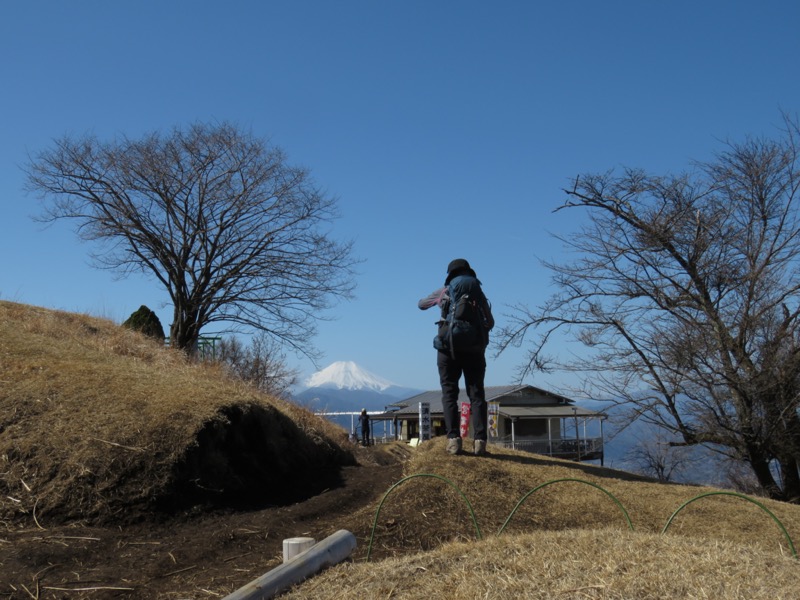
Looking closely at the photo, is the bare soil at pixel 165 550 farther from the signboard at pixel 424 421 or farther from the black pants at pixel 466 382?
the signboard at pixel 424 421

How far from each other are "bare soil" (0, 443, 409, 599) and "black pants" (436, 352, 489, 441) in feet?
4.91

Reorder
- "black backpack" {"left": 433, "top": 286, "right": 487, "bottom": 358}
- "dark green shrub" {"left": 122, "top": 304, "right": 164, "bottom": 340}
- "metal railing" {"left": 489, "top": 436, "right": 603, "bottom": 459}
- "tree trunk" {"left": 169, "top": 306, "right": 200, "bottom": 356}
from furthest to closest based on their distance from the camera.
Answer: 1. "metal railing" {"left": 489, "top": 436, "right": 603, "bottom": 459}
2. "tree trunk" {"left": 169, "top": 306, "right": 200, "bottom": 356}
3. "dark green shrub" {"left": 122, "top": 304, "right": 164, "bottom": 340}
4. "black backpack" {"left": 433, "top": 286, "right": 487, "bottom": 358}

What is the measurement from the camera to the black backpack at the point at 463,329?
738 cm

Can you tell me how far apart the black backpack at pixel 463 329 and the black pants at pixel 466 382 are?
124mm

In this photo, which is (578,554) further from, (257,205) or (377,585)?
(257,205)

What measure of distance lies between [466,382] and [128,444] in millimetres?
3355

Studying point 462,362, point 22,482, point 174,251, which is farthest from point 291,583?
point 174,251

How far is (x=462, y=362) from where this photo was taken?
7.62 m

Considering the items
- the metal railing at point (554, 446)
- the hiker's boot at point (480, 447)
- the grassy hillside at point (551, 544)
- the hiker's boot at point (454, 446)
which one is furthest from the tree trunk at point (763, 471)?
the metal railing at point (554, 446)

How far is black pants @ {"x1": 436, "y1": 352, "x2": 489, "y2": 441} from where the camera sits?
7590mm

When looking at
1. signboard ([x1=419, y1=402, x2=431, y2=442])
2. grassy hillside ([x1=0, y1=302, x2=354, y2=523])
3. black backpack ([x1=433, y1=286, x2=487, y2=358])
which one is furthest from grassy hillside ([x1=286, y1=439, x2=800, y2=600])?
signboard ([x1=419, y1=402, x2=431, y2=442])

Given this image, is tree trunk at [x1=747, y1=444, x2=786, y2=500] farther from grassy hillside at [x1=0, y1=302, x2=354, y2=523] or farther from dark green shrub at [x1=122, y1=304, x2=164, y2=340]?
dark green shrub at [x1=122, y1=304, x2=164, y2=340]

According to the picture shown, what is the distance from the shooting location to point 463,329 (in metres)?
7.38

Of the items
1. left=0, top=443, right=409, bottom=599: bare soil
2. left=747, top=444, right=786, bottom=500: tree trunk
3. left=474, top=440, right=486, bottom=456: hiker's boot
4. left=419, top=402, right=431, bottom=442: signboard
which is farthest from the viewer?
left=419, top=402, right=431, bottom=442: signboard
